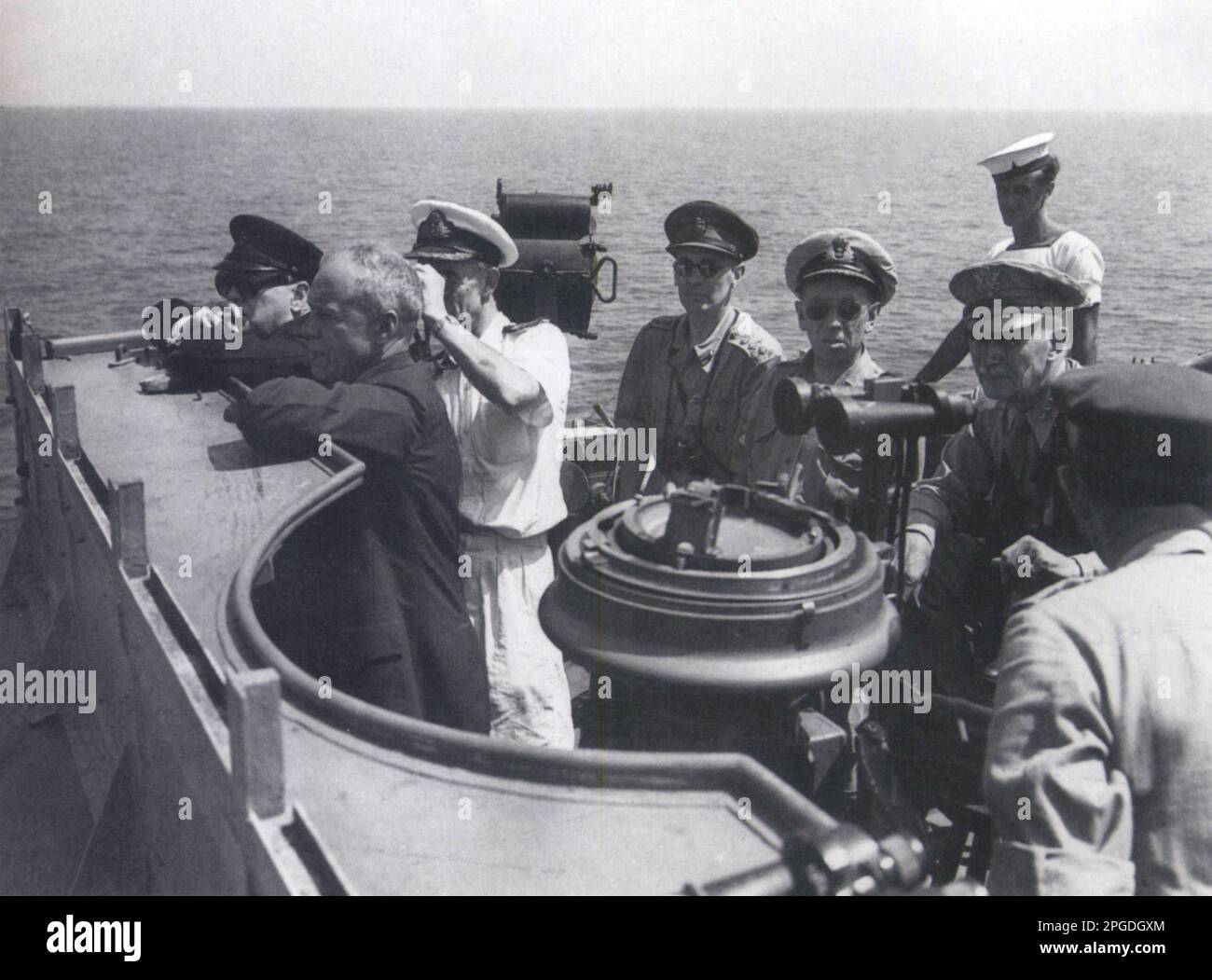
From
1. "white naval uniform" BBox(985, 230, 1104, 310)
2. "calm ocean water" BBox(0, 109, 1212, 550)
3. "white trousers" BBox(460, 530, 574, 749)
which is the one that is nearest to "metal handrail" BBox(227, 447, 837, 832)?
"white trousers" BBox(460, 530, 574, 749)

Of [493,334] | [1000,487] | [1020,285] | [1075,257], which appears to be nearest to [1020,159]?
[1075,257]

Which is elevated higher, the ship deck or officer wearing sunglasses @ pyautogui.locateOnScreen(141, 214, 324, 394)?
officer wearing sunglasses @ pyautogui.locateOnScreen(141, 214, 324, 394)

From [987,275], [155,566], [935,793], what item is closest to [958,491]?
[987,275]

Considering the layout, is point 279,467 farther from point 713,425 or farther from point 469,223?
point 713,425

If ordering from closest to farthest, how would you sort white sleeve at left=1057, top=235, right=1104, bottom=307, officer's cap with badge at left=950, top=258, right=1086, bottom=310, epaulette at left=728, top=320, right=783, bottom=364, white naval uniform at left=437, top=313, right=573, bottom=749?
officer's cap with badge at left=950, top=258, right=1086, bottom=310 → white naval uniform at left=437, top=313, right=573, bottom=749 → epaulette at left=728, top=320, right=783, bottom=364 → white sleeve at left=1057, top=235, right=1104, bottom=307

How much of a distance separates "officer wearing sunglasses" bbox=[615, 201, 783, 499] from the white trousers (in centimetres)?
80

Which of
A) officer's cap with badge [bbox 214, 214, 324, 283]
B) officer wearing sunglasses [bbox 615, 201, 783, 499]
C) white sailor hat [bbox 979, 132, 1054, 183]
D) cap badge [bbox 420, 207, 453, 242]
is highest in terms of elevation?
white sailor hat [bbox 979, 132, 1054, 183]

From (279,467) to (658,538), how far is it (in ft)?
5.89

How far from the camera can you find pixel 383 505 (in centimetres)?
354

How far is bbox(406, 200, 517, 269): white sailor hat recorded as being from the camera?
13.9ft

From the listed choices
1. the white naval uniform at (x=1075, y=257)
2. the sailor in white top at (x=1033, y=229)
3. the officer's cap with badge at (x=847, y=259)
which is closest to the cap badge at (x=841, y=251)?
the officer's cap with badge at (x=847, y=259)

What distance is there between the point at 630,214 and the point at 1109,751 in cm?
6114

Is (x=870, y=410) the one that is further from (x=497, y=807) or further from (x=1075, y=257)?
(x=1075, y=257)

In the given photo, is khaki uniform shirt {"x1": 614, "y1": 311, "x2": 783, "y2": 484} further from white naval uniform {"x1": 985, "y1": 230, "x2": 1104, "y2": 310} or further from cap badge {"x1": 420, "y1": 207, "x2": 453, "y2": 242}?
white naval uniform {"x1": 985, "y1": 230, "x2": 1104, "y2": 310}
